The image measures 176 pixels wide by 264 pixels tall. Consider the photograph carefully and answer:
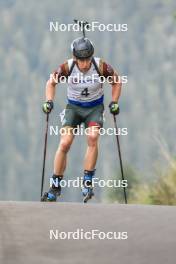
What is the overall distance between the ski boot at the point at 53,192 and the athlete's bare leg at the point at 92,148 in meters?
0.37

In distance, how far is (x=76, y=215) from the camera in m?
11.9

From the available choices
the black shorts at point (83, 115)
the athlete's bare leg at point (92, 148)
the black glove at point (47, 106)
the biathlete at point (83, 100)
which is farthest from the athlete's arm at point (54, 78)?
the athlete's bare leg at point (92, 148)

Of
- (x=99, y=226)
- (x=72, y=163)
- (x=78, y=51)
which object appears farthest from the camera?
(x=72, y=163)

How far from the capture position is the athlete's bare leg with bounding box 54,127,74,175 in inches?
571

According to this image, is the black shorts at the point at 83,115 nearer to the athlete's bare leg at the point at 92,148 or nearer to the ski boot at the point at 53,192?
the athlete's bare leg at the point at 92,148

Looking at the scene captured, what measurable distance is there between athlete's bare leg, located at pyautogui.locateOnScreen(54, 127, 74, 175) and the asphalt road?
187 centimetres

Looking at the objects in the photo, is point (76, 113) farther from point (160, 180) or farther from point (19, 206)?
point (160, 180)

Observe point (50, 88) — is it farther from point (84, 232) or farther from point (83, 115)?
point (84, 232)

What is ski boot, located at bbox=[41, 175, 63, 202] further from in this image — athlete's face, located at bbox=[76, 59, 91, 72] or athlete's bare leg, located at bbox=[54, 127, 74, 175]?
athlete's face, located at bbox=[76, 59, 91, 72]

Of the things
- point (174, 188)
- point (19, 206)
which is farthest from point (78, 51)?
point (174, 188)

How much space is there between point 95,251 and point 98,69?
164 inches

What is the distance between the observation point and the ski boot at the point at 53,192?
554 inches

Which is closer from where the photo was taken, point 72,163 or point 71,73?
point 71,73

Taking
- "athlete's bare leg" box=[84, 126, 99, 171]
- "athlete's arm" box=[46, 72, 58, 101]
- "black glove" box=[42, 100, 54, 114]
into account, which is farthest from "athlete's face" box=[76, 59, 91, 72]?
"athlete's bare leg" box=[84, 126, 99, 171]
